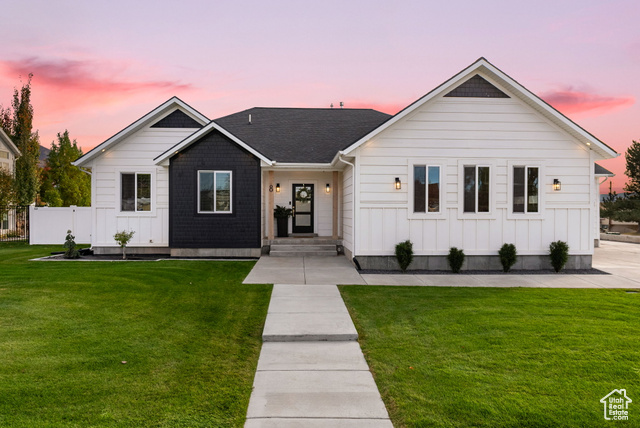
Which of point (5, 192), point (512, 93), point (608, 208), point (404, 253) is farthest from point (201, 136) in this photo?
point (608, 208)

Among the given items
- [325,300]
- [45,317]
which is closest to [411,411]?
[325,300]

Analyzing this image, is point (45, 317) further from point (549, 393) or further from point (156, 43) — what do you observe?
point (156, 43)

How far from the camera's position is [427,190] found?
35.1ft

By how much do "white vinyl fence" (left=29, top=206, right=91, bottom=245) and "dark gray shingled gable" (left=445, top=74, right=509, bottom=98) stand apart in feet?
52.9

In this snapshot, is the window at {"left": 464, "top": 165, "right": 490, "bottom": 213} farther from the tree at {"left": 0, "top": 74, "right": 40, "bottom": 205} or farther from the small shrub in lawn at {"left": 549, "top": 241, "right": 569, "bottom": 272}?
the tree at {"left": 0, "top": 74, "right": 40, "bottom": 205}

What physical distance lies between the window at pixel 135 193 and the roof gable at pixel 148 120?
1.16 meters

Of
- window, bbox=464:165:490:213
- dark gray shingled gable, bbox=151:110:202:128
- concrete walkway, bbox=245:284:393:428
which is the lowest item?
concrete walkway, bbox=245:284:393:428

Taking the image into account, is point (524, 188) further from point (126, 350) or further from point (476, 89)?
point (126, 350)

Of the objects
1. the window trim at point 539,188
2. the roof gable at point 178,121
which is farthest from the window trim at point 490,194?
the roof gable at point 178,121

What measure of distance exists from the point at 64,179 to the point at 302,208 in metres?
21.7

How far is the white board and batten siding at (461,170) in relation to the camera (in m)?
10.7

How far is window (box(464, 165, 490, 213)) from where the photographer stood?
Result: 10734mm

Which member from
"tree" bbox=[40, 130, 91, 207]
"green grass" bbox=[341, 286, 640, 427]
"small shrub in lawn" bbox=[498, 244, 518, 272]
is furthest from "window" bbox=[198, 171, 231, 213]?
"tree" bbox=[40, 130, 91, 207]

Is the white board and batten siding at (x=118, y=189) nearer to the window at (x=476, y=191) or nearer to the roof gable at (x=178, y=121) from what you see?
the roof gable at (x=178, y=121)
